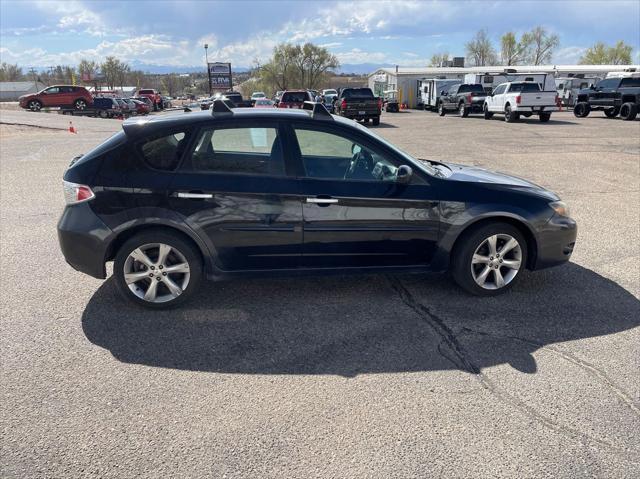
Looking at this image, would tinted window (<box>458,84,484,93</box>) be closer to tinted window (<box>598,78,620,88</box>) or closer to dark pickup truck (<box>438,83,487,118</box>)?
dark pickup truck (<box>438,83,487,118</box>)

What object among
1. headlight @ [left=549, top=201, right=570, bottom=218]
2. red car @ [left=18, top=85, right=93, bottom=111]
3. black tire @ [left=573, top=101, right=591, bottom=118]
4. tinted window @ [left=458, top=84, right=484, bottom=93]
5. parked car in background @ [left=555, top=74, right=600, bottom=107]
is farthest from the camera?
parked car in background @ [left=555, top=74, right=600, bottom=107]

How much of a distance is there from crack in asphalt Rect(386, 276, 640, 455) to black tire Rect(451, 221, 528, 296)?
0.45 metres

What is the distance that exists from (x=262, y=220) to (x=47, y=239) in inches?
140

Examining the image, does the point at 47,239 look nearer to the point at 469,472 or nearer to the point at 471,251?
the point at 471,251

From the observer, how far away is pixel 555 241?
4395 mm

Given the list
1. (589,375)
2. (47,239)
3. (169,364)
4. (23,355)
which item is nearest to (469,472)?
(589,375)

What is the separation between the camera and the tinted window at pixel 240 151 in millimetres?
4055

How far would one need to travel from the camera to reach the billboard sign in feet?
195

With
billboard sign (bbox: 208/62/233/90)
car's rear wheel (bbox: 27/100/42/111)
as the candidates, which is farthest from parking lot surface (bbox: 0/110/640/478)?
billboard sign (bbox: 208/62/233/90)

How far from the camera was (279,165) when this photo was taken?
408 cm

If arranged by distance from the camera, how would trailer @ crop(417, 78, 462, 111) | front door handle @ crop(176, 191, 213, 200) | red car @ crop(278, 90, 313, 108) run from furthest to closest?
trailer @ crop(417, 78, 462, 111) → red car @ crop(278, 90, 313, 108) → front door handle @ crop(176, 191, 213, 200)

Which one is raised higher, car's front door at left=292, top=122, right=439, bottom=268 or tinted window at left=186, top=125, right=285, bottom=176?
tinted window at left=186, top=125, right=285, bottom=176

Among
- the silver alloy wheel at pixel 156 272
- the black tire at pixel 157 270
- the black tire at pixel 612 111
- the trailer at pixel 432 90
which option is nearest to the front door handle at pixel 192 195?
the black tire at pixel 157 270

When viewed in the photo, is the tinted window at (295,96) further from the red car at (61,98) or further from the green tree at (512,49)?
the green tree at (512,49)
